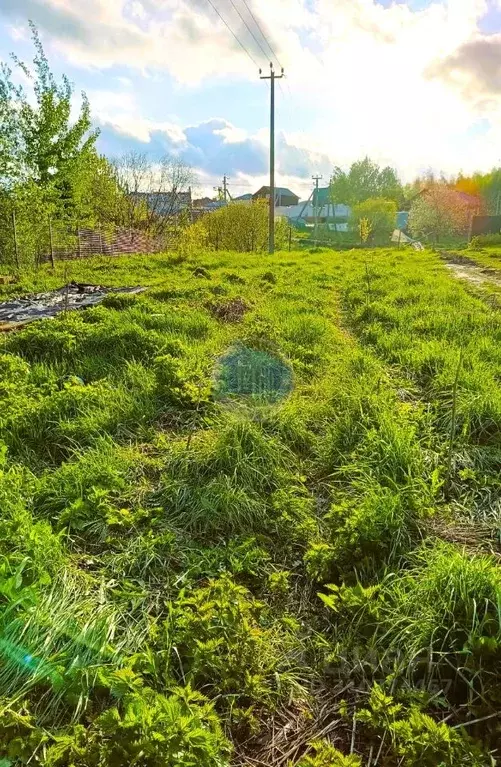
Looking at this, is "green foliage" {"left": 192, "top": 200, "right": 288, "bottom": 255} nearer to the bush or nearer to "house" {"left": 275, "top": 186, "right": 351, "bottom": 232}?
the bush

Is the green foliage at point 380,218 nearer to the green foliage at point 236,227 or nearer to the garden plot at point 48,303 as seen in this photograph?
the green foliage at point 236,227

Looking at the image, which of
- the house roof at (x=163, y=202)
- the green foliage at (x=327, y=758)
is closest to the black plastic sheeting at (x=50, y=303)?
the green foliage at (x=327, y=758)

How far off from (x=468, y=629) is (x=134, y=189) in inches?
1204

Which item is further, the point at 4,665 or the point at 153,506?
the point at 153,506

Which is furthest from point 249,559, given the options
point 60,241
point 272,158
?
point 272,158

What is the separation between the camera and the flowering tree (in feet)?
126

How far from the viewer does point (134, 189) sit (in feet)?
93.0

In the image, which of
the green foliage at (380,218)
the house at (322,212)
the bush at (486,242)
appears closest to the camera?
the bush at (486,242)

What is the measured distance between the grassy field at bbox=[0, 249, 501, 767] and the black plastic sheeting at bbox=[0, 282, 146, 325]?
2846 millimetres

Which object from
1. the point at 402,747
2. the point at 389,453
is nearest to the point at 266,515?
the point at 389,453

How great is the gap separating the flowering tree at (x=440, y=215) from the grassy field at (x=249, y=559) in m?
38.4

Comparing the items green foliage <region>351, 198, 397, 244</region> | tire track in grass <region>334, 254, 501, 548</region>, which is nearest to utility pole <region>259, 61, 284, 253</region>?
tire track in grass <region>334, 254, 501, 548</region>

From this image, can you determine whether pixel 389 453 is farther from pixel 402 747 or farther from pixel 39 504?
pixel 39 504

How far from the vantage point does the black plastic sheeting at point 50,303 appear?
24.7ft
